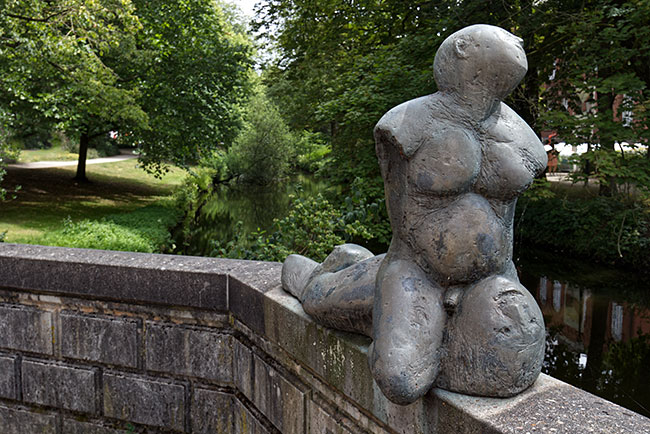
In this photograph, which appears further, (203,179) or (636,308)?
(203,179)

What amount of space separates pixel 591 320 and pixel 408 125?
360 inches

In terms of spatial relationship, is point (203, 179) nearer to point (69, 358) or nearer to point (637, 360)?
point (637, 360)

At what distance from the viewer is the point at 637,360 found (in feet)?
27.7

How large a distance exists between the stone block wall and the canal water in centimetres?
375

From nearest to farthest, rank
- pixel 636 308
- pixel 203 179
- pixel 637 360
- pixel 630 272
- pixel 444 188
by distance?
pixel 444 188, pixel 637 360, pixel 636 308, pixel 630 272, pixel 203 179

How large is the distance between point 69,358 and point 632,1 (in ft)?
29.6

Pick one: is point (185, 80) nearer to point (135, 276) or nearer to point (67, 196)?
point (67, 196)

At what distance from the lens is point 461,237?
2.01 metres

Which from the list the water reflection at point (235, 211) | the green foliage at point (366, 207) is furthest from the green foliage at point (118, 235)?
the green foliage at point (366, 207)

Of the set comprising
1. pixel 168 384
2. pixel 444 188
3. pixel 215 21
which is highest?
pixel 215 21

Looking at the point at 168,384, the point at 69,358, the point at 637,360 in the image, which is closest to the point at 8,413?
the point at 69,358

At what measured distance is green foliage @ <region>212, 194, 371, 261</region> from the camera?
22.8ft

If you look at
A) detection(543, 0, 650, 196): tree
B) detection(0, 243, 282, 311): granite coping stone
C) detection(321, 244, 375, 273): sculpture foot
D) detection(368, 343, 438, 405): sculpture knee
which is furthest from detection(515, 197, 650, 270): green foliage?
detection(368, 343, 438, 405): sculpture knee

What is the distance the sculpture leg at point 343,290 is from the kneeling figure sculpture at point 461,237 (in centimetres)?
27
